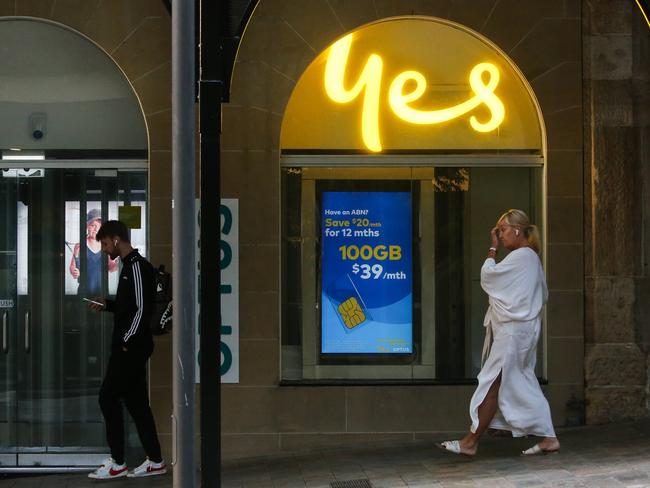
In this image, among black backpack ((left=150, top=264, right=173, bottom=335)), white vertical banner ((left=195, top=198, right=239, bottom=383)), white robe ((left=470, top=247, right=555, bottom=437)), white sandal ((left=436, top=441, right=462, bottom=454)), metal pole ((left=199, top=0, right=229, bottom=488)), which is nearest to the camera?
metal pole ((left=199, top=0, right=229, bottom=488))

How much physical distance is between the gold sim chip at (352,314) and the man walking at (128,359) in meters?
1.78

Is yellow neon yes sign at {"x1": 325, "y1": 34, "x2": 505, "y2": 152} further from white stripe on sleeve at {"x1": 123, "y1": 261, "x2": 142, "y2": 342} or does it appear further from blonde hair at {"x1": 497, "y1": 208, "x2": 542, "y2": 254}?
white stripe on sleeve at {"x1": 123, "y1": 261, "x2": 142, "y2": 342}

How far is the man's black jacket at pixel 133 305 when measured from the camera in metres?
7.72

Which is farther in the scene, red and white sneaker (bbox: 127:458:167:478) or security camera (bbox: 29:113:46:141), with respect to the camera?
security camera (bbox: 29:113:46:141)

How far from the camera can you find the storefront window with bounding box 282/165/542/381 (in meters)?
8.77

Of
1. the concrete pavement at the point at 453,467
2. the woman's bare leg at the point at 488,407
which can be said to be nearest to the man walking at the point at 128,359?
the concrete pavement at the point at 453,467

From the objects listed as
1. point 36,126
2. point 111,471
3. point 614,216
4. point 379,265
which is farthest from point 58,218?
point 614,216

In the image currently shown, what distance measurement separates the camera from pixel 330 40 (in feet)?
28.1

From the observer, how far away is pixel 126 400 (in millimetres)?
7852

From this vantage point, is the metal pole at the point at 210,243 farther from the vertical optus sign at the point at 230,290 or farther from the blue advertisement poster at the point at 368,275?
the blue advertisement poster at the point at 368,275

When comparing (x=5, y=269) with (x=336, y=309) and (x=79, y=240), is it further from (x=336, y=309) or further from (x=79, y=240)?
(x=336, y=309)

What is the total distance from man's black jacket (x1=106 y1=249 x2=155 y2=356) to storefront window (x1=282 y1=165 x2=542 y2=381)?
1.39 m

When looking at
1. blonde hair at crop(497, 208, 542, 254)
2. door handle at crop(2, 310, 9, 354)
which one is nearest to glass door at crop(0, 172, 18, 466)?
door handle at crop(2, 310, 9, 354)

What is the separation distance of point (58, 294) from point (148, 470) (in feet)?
5.89
